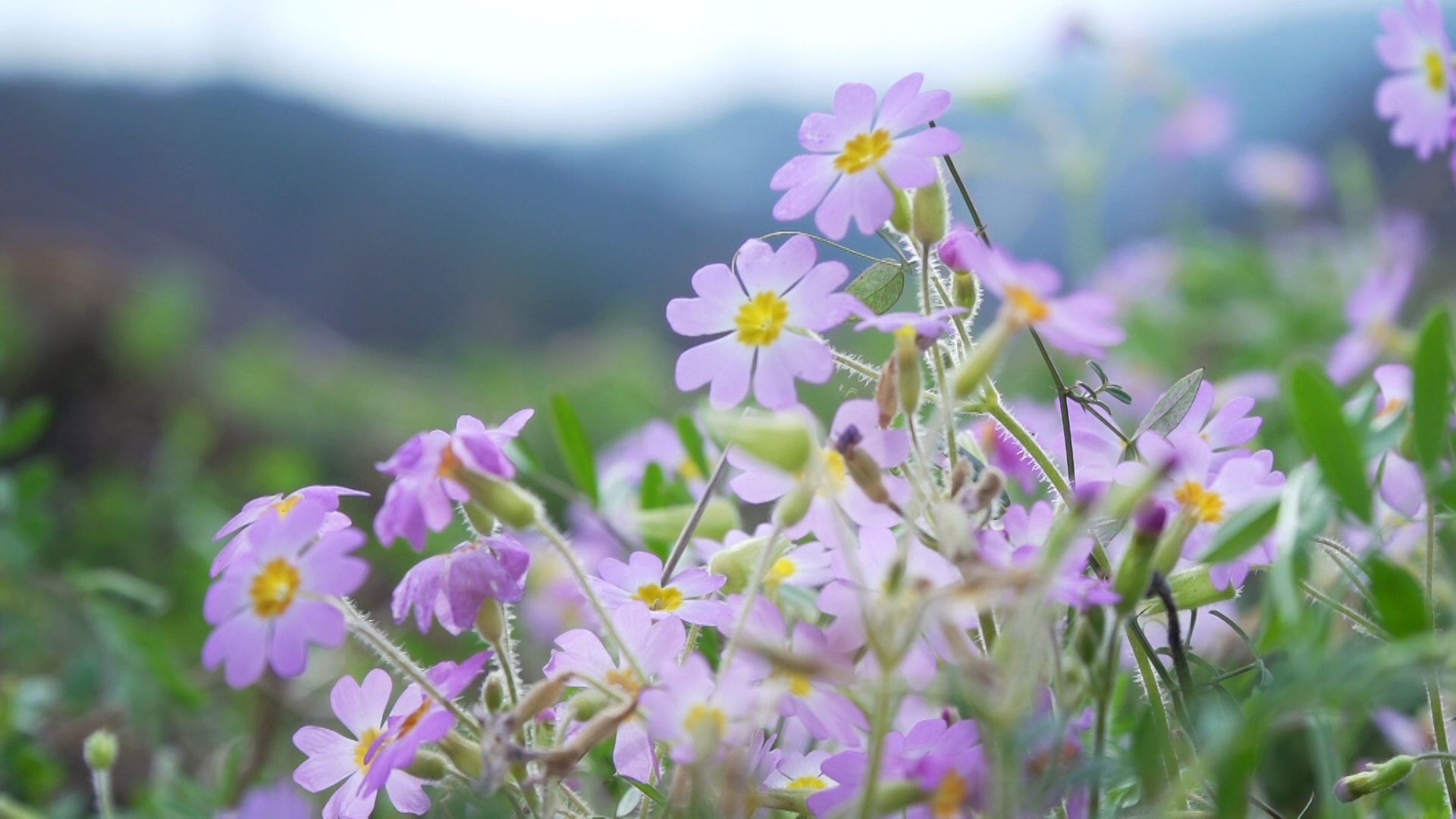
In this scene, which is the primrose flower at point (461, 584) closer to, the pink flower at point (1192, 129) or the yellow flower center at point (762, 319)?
the yellow flower center at point (762, 319)

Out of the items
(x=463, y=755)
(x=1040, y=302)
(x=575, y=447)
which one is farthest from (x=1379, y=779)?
(x=575, y=447)

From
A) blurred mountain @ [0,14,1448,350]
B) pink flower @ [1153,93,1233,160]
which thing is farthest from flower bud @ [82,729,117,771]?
blurred mountain @ [0,14,1448,350]

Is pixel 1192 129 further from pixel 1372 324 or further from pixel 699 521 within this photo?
pixel 699 521

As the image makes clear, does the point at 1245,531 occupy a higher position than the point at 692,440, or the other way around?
the point at 692,440

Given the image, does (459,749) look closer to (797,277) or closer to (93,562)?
(797,277)

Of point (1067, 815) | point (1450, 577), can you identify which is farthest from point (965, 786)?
point (1450, 577)

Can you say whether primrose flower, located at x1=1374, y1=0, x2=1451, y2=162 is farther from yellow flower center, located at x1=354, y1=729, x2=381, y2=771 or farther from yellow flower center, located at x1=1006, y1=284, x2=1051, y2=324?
yellow flower center, located at x1=354, y1=729, x2=381, y2=771

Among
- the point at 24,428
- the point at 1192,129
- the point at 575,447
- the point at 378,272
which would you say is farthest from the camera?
the point at 378,272

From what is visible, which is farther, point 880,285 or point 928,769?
point 880,285
